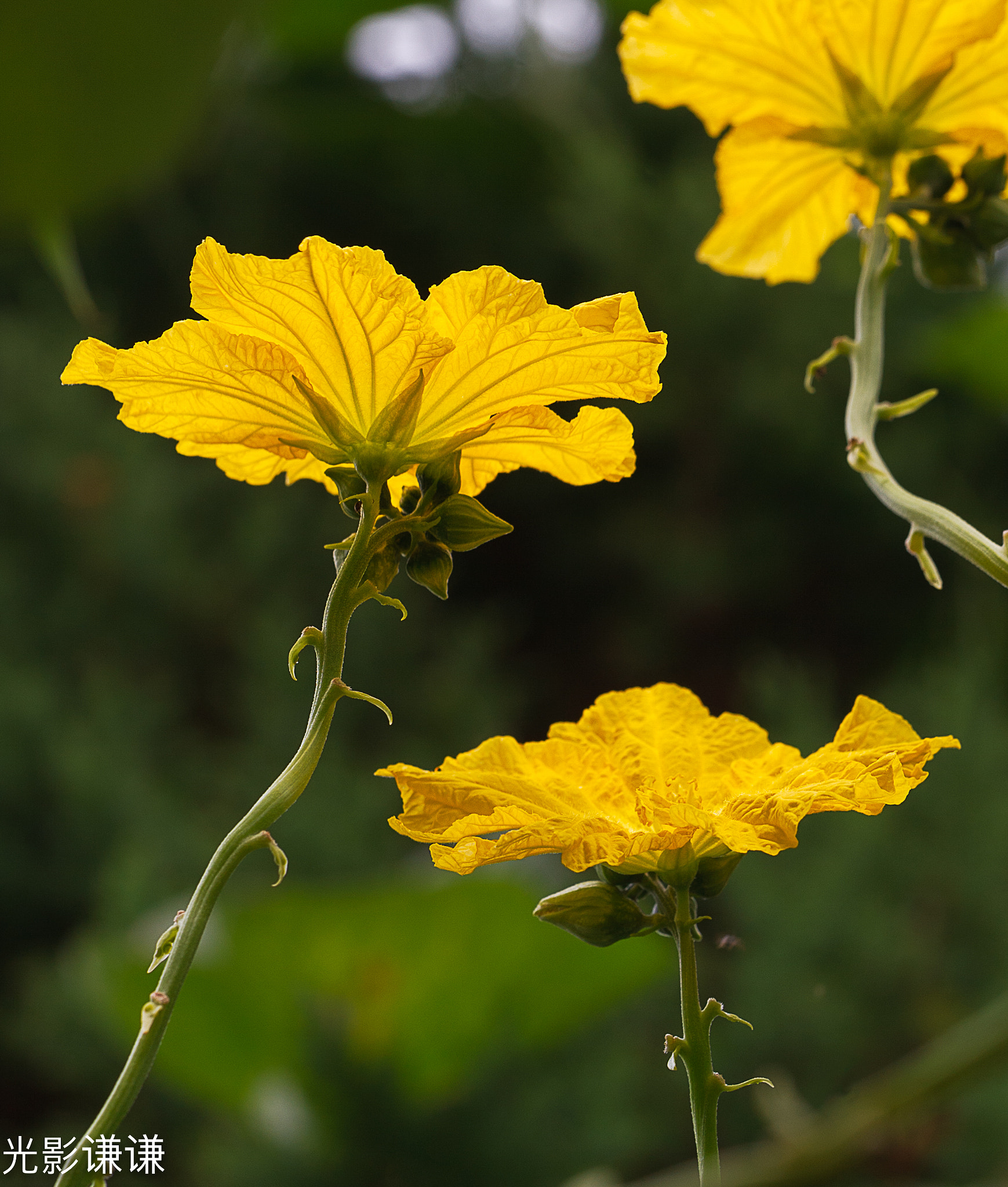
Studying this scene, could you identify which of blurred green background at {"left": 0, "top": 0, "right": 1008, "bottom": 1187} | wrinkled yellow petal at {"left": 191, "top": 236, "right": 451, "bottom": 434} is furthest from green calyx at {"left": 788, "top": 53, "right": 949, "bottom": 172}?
blurred green background at {"left": 0, "top": 0, "right": 1008, "bottom": 1187}

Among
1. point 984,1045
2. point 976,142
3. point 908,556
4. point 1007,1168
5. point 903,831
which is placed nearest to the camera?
point 984,1045

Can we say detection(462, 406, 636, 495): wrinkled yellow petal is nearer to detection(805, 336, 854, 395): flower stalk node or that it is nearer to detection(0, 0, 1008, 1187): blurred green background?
detection(805, 336, 854, 395): flower stalk node

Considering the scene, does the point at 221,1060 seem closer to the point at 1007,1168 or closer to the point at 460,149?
the point at 1007,1168

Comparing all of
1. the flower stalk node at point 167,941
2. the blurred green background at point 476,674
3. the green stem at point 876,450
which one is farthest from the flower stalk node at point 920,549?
the blurred green background at point 476,674

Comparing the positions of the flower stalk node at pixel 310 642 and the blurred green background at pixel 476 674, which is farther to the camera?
the blurred green background at pixel 476 674

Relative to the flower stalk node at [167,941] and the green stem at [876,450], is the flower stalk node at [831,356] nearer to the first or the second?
the green stem at [876,450]

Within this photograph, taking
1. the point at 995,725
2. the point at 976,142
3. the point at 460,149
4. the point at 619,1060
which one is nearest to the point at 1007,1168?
the point at 619,1060

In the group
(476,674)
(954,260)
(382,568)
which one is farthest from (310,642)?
(476,674)
